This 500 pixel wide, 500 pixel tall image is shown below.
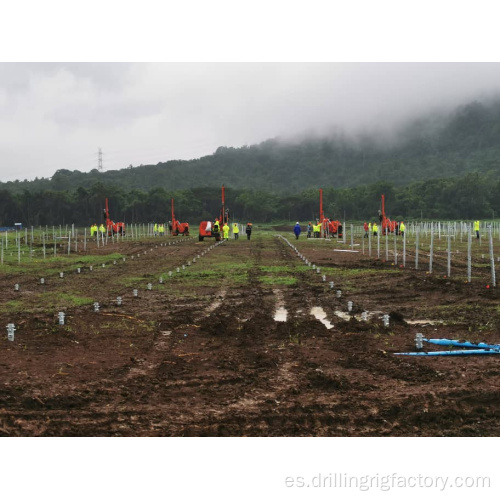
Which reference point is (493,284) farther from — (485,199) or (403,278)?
(485,199)

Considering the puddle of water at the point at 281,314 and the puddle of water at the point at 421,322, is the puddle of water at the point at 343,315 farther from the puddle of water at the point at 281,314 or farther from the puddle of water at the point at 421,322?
the puddle of water at the point at 421,322

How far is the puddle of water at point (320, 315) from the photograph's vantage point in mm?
11343

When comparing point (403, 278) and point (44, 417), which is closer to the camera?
point (44, 417)

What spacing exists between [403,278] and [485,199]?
110 meters

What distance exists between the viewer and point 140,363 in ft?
27.0

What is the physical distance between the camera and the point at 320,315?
488 inches

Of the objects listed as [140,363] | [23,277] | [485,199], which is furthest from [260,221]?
[140,363]

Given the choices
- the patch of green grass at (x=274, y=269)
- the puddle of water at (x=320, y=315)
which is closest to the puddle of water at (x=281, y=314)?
the puddle of water at (x=320, y=315)

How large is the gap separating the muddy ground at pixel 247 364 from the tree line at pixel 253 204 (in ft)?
315

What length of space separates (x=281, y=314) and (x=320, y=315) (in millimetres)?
812

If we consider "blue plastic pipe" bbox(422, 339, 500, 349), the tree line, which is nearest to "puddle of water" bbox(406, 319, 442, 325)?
"blue plastic pipe" bbox(422, 339, 500, 349)

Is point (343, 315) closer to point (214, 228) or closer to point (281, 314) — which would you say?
point (281, 314)

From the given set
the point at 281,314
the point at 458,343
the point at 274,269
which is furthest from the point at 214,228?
the point at 458,343

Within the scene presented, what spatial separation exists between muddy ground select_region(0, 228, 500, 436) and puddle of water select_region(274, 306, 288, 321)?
0.08ft
